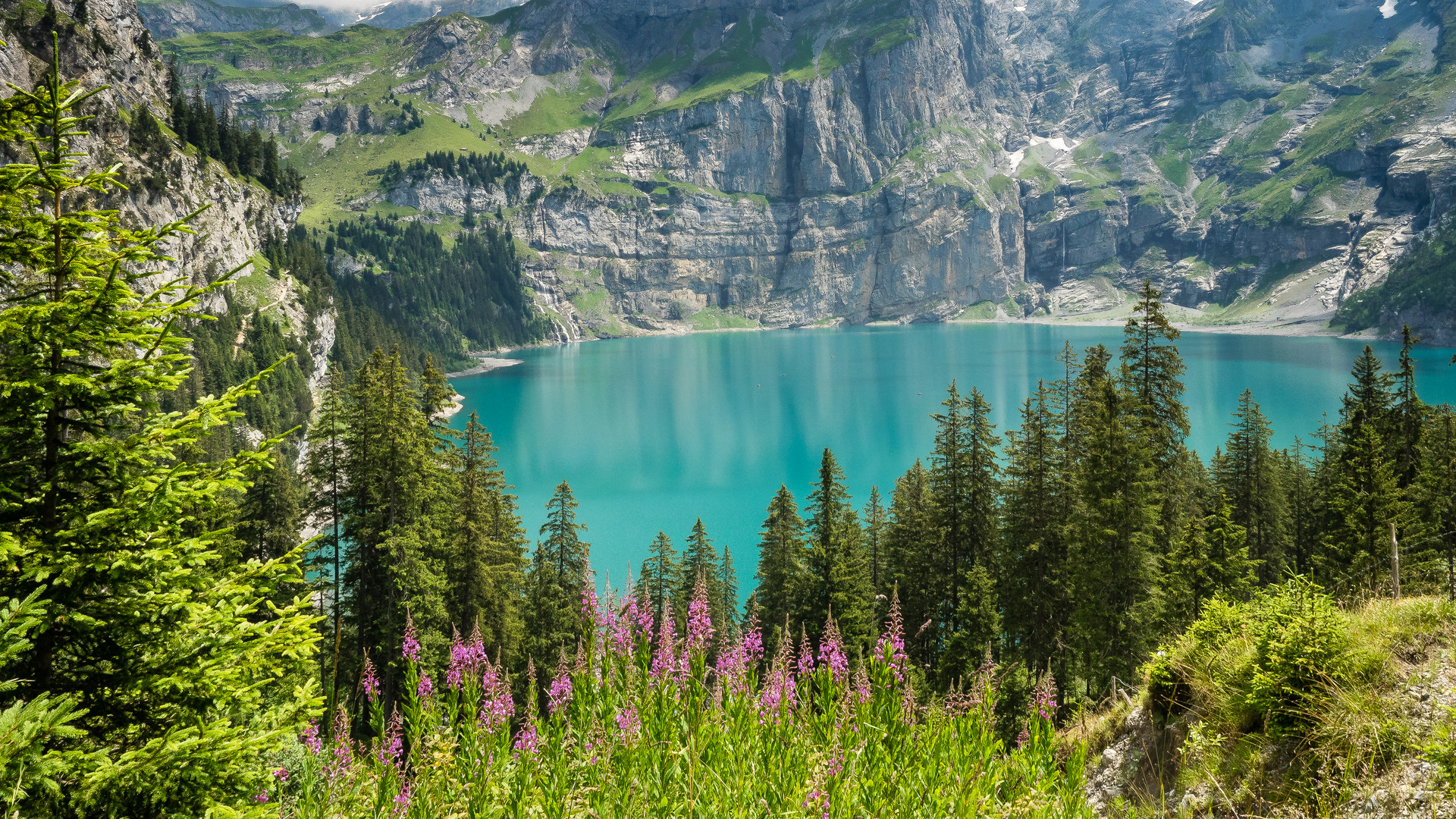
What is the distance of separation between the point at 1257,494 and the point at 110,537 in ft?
148

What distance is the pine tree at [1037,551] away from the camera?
24719 mm

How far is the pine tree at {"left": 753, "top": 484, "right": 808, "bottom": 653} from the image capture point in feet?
99.5

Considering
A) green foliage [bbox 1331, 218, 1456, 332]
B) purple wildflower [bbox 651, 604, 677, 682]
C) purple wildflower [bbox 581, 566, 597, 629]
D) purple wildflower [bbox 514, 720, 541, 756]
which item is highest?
green foliage [bbox 1331, 218, 1456, 332]

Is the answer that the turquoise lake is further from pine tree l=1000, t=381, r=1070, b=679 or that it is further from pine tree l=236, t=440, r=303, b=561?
→ pine tree l=236, t=440, r=303, b=561

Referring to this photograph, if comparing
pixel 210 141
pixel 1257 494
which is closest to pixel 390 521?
pixel 1257 494

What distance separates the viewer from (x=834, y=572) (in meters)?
26.7

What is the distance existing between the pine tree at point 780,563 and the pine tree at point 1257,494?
2285 cm

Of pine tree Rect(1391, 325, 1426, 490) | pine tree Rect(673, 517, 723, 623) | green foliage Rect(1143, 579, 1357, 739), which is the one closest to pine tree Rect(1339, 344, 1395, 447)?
pine tree Rect(1391, 325, 1426, 490)

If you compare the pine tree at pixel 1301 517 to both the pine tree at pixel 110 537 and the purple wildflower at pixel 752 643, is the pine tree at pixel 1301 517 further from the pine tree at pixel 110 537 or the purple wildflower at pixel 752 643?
the pine tree at pixel 110 537

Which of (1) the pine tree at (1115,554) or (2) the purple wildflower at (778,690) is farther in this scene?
(1) the pine tree at (1115,554)

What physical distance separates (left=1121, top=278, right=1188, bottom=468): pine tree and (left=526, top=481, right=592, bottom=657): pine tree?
864 inches

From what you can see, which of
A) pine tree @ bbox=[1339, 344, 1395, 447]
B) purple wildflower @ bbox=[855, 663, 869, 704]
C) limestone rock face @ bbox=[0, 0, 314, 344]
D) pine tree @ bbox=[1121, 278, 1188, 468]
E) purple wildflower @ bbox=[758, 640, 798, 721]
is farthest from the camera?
limestone rock face @ bbox=[0, 0, 314, 344]

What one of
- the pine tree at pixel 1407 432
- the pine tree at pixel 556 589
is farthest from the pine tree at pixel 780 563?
the pine tree at pixel 1407 432

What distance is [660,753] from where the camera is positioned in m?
4.42
